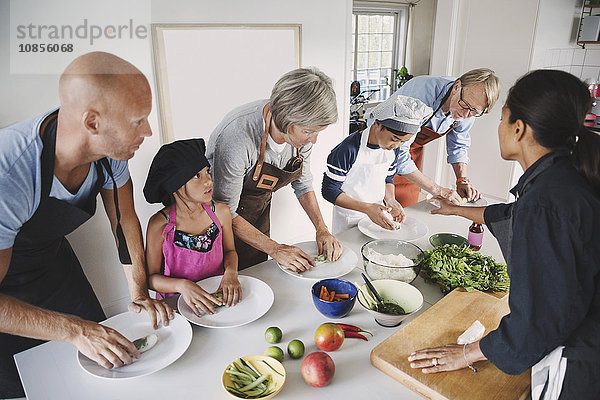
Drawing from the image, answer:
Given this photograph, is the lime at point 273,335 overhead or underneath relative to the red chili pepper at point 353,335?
overhead

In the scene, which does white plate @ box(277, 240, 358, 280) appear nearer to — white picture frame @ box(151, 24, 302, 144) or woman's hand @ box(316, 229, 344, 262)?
woman's hand @ box(316, 229, 344, 262)

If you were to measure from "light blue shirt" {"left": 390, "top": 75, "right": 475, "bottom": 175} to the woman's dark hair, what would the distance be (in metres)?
1.11

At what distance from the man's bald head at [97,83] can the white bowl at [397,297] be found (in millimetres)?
813

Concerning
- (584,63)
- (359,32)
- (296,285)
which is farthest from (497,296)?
(359,32)

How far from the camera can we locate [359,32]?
529 cm

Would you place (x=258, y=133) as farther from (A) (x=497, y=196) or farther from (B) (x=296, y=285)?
(A) (x=497, y=196)

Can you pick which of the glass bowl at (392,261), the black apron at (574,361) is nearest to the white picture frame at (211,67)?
the glass bowl at (392,261)

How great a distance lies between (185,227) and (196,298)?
0.30m

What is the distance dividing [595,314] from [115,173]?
1.32 metres

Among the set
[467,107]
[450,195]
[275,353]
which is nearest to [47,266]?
[275,353]

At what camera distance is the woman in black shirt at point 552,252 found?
80 cm

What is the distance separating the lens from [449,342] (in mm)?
1059

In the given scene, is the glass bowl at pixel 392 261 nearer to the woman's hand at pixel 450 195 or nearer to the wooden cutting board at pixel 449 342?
the wooden cutting board at pixel 449 342

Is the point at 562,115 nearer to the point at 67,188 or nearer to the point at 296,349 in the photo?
the point at 296,349
